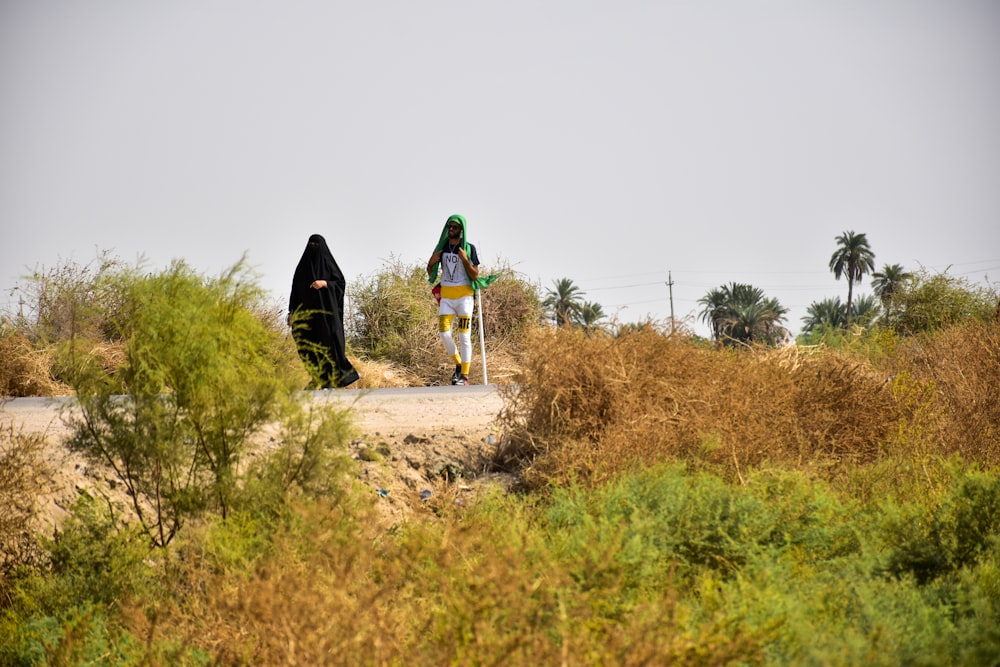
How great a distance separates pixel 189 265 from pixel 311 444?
53.7 inches

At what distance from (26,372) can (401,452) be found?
26.0ft

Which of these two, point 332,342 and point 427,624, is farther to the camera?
point 332,342

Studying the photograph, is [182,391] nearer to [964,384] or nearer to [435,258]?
[435,258]

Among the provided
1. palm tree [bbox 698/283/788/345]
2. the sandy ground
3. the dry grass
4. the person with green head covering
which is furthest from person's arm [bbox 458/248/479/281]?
palm tree [bbox 698/283/788/345]

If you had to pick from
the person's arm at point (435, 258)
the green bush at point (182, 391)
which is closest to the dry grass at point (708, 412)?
the green bush at point (182, 391)

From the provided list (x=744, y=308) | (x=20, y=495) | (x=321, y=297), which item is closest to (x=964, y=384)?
(x=321, y=297)

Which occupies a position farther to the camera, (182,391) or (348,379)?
(348,379)

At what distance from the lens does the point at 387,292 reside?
19.4 meters

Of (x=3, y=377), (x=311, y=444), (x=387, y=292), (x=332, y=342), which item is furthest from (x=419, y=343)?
(x=311, y=444)

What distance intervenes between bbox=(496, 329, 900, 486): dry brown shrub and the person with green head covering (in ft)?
11.4

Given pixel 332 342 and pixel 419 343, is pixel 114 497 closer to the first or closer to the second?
pixel 332 342

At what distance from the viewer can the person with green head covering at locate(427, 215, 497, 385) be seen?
1286 centimetres

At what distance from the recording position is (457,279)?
12883 millimetres

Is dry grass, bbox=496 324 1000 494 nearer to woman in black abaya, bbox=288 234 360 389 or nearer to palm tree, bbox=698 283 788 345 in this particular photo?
woman in black abaya, bbox=288 234 360 389
